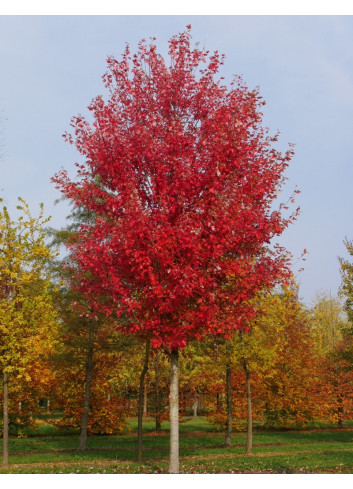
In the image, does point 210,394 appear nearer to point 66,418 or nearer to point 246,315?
point 66,418

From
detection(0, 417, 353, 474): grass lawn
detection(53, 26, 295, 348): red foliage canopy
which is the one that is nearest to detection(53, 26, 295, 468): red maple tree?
detection(53, 26, 295, 348): red foliage canopy

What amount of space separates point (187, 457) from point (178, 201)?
10.1 metres

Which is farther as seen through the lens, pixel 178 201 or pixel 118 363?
pixel 118 363

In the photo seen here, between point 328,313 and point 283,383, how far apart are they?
18990mm

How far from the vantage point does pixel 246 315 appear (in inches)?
430

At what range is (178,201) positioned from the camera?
10266 mm

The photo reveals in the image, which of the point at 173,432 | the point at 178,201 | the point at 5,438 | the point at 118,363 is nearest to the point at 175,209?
the point at 178,201

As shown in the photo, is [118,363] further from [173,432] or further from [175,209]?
[175,209]

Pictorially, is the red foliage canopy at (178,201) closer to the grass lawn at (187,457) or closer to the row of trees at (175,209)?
the row of trees at (175,209)

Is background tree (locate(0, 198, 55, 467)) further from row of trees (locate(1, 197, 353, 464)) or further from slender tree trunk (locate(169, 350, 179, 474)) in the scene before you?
slender tree trunk (locate(169, 350, 179, 474))

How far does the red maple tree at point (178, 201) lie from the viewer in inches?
391

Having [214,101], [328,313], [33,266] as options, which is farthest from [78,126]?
[328,313]

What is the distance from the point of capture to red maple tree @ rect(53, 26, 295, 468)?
993 centimetres

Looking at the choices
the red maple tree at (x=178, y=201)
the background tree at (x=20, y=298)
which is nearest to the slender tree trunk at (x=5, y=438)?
the background tree at (x=20, y=298)
